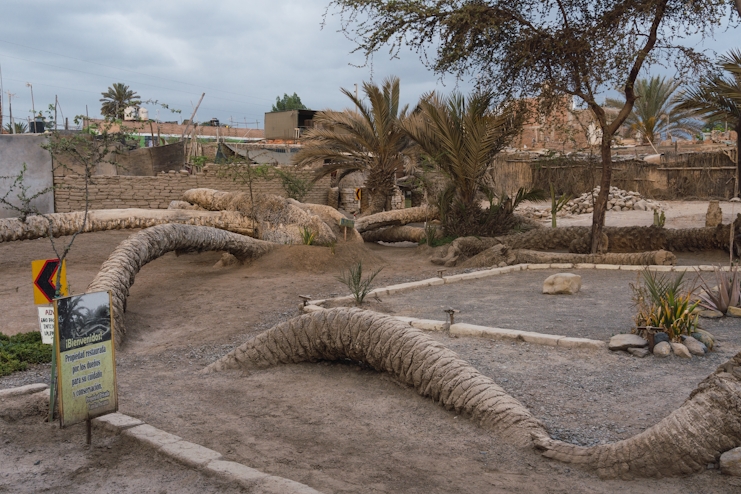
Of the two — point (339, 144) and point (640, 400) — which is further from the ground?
point (339, 144)

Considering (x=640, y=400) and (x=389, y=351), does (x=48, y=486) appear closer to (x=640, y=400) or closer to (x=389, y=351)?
(x=389, y=351)

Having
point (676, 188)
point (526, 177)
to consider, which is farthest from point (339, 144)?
point (676, 188)

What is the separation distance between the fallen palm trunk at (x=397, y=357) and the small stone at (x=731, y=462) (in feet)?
3.10

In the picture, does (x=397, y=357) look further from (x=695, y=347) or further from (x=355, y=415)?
(x=695, y=347)

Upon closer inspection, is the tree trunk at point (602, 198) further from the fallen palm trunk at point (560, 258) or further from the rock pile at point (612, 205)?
the rock pile at point (612, 205)

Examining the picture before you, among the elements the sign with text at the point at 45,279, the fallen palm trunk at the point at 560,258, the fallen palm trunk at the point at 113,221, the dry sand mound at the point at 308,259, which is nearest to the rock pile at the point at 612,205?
the fallen palm trunk at the point at 560,258

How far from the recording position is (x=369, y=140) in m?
19.5

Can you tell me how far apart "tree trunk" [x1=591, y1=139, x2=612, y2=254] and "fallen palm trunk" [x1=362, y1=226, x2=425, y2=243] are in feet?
17.2

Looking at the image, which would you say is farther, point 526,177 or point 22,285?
point 526,177

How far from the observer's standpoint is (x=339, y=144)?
64.7 ft

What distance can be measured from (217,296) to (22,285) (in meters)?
3.35

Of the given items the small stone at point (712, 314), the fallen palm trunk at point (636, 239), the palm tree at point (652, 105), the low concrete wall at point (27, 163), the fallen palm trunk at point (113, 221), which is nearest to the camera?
the small stone at point (712, 314)

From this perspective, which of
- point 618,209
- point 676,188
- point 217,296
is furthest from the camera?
point 676,188

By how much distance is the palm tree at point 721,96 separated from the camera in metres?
13.1
